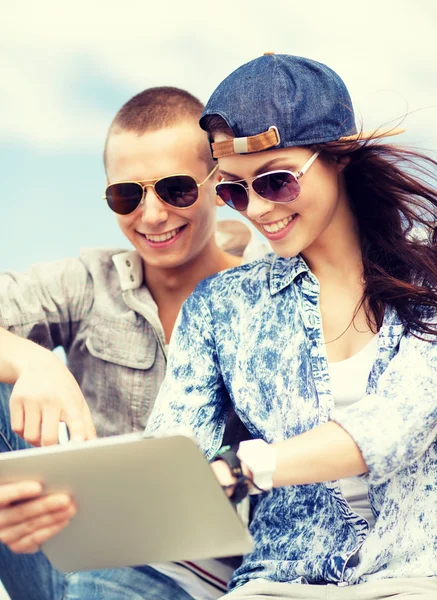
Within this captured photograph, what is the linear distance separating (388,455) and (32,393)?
34.9 inches

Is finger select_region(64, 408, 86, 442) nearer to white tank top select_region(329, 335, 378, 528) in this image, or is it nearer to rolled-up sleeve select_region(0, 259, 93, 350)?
white tank top select_region(329, 335, 378, 528)

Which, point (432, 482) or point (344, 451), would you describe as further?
point (432, 482)

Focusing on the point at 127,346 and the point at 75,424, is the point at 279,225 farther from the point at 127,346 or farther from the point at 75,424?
the point at 127,346

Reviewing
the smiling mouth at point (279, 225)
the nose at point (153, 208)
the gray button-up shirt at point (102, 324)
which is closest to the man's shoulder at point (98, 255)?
the gray button-up shirt at point (102, 324)

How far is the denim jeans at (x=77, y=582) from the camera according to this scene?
2178 millimetres

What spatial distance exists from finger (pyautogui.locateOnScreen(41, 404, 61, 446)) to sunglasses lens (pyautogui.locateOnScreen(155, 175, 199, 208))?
36.0 inches

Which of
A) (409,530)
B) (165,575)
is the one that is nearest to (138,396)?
(165,575)

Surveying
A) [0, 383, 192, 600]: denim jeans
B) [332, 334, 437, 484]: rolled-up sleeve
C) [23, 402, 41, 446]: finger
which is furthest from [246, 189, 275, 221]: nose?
[0, 383, 192, 600]: denim jeans

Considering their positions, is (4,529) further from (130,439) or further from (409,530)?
(409,530)

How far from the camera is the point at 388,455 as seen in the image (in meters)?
1.74

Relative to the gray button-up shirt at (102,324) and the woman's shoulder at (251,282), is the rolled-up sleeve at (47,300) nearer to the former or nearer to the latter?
the gray button-up shirt at (102,324)

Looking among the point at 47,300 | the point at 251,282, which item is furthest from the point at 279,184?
the point at 47,300

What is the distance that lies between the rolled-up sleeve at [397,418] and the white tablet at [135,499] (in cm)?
33

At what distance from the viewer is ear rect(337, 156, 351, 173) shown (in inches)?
84.5
